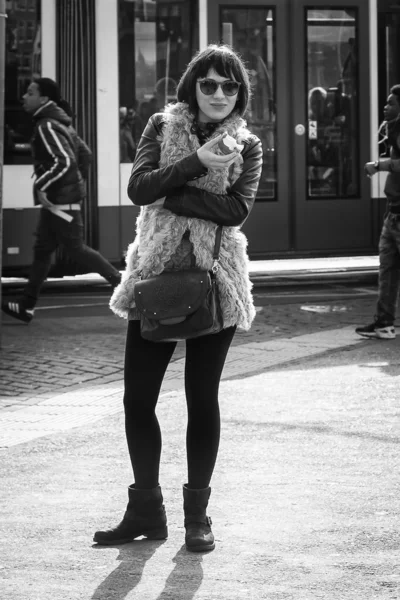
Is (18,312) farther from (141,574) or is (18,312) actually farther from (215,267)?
(141,574)

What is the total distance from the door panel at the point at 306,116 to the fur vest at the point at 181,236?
9.08 metres

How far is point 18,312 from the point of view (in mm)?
10938

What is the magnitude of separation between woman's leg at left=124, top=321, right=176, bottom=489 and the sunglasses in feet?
2.72

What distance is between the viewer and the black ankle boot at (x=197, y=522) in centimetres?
474

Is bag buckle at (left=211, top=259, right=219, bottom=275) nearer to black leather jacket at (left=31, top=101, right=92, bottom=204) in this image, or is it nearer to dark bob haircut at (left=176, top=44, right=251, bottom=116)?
dark bob haircut at (left=176, top=44, right=251, bottom=116)

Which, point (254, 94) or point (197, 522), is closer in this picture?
point (197, 522)

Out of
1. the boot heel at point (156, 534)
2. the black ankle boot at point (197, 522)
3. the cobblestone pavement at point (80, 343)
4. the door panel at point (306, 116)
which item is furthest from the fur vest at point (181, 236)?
the door panel at point (306, 116)

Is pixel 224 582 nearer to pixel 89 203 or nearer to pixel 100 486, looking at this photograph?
pixel 100 486

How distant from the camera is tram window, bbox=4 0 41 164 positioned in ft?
41.3

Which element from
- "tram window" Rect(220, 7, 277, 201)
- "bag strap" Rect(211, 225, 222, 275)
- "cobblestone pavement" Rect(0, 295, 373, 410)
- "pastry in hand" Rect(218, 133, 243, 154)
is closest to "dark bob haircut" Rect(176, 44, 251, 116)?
"pastry in hand" Rect(218, 133, 243, 154)

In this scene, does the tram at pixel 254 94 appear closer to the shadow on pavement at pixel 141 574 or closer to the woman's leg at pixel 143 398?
the woman's leg at pixel 143 398

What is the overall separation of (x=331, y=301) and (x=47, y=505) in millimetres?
7343

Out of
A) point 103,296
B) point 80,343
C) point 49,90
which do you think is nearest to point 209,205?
point 80,343

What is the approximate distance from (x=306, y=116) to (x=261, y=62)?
2.40 ft
